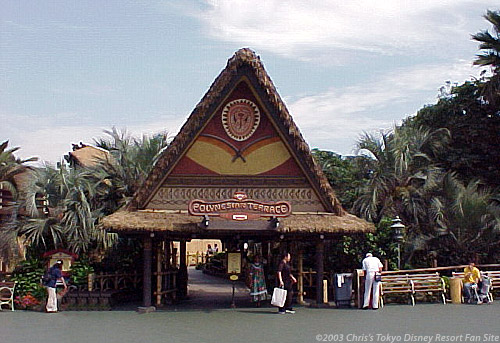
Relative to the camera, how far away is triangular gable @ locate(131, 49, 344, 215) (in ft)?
62.5

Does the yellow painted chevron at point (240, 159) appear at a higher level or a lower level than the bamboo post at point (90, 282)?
higher

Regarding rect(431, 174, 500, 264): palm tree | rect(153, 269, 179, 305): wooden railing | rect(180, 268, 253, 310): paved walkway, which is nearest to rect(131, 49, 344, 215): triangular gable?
rect(153, 269, 179, 305): wooden railing

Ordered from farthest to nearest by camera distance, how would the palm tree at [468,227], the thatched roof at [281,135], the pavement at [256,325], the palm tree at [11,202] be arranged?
the palm tree at [468,227] < the palm tree at [11,202] < the thatched roof at [281,135] < the pavement at [256,325]

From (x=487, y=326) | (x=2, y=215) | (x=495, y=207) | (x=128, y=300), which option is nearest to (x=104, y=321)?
(x=128, y=300)

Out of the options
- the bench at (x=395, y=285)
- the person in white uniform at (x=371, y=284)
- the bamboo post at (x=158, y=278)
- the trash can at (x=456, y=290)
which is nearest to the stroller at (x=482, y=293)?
the trash can at (x=456, y=290)

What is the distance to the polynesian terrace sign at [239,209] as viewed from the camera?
17.8 meters

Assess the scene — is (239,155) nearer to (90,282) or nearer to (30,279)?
(90,282)

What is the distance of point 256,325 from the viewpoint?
1548cm

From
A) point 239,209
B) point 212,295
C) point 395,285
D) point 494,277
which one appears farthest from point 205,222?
point 494,277

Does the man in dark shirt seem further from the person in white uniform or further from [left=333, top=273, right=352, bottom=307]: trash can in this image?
the person in white uniform

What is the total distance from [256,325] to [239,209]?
3.64 metres

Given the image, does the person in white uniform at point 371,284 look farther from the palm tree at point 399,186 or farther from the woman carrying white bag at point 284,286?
the palm tree at point 399,186

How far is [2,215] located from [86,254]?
1091 cm

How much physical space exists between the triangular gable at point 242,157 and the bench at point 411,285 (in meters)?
2.72
